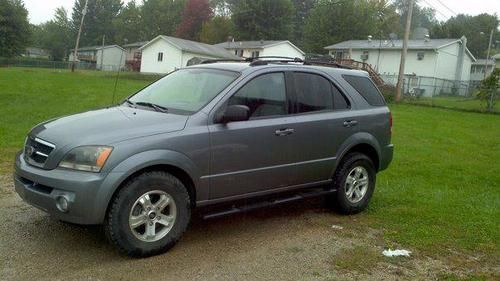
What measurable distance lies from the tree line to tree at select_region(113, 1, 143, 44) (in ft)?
0.36

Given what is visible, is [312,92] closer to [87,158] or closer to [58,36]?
[87,158]

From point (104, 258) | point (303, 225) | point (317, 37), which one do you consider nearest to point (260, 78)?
point (303, 225)

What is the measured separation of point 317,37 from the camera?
65.9m

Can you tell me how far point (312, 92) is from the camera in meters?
5.92

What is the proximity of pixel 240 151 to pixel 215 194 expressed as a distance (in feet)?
1.58

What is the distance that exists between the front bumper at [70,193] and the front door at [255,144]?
1.12 m

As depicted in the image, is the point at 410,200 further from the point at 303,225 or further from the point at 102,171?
the point at 102,171

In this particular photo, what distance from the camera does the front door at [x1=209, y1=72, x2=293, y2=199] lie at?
4957mm

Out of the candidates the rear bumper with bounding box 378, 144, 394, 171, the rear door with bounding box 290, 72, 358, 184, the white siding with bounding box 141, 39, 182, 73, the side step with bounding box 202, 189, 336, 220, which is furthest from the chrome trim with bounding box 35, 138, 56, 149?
the white siding with bounding box 141, 39, 182, 73

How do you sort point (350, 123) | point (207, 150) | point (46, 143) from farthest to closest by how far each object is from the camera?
1. point (350, 123)
2. point (207, 150)
3. point (46, 143)

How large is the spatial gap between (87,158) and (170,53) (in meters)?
48.4

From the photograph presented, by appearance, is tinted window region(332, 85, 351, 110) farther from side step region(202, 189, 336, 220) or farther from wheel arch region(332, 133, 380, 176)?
side step region(202, 189, 336, 220)

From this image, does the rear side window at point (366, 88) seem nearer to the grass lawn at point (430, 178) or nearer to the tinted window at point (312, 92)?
the tinted window at point (312, 92)

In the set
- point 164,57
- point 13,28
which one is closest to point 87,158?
point 164,57
